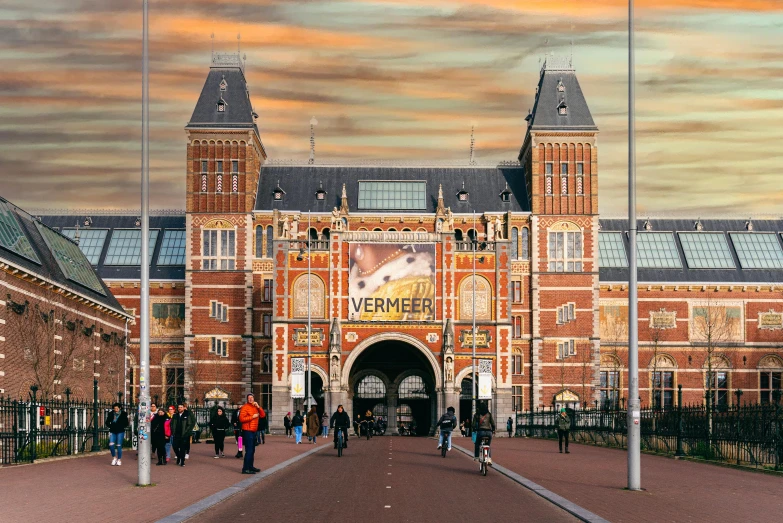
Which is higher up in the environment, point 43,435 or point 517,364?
point 517,364

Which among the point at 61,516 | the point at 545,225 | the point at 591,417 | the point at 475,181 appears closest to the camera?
the point at 61,516

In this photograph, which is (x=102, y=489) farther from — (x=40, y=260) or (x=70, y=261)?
(x=70, y=261)

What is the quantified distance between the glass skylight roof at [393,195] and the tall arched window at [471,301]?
1483 centimetres

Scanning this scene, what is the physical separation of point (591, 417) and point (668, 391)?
3426 cm

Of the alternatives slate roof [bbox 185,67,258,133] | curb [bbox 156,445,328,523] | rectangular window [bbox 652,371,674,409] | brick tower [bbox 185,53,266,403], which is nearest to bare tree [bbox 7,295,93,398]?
curb [bbox 156,445,328,523]

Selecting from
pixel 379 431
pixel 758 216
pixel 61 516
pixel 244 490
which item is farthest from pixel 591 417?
pixel 758 216

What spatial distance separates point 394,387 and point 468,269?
12.7m

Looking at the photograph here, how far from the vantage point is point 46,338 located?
1902 inches

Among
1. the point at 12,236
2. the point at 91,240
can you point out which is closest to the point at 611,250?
the point at 91,240

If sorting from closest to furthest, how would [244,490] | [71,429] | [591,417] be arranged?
[244,490], [71,429], [591,417]

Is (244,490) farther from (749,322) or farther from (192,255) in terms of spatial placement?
(749,322)

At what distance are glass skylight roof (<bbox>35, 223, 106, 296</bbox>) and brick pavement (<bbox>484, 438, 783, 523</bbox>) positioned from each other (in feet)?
107

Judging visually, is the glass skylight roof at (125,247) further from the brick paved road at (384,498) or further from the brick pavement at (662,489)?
the brick paved road at (384,498)

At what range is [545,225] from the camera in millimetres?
83375
